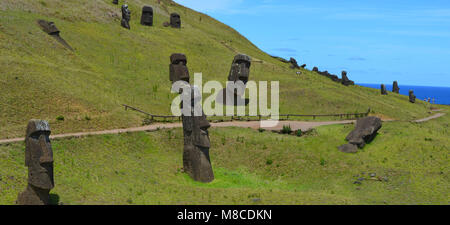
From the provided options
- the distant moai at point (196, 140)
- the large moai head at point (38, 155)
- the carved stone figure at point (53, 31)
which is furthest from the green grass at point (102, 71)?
the large moai head at point (38, 155)

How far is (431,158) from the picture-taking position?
97.6 feet

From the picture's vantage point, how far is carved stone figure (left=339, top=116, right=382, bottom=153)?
106ft

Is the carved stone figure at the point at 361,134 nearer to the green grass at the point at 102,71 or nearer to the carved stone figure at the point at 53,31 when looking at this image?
the green grass at the point at 102,71

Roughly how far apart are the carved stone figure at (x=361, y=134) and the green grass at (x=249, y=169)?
0.67m

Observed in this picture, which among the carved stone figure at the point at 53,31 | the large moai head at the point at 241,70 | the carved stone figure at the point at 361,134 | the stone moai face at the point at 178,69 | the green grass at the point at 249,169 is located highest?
the carved stone figure at the point at 53,31

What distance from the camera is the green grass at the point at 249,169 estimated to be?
2262cm

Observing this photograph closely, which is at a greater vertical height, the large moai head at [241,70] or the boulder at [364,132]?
the large moai head at [241,70]

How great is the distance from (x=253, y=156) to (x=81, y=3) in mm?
52922

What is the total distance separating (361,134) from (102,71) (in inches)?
1270

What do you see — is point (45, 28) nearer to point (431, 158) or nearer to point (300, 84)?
point (300, 84)

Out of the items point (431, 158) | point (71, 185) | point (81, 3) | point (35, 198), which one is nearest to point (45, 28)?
point (81, 3)

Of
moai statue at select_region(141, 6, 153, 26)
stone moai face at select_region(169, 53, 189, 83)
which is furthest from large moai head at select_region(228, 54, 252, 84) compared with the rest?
moai statue at select_region(141, 6, 153, 26)

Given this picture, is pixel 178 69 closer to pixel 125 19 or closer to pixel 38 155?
pixel 38 155

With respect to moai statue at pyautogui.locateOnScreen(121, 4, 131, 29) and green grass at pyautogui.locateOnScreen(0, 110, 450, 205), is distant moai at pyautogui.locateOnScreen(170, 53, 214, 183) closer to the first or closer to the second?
green grass at pyautogui.locateOnScreen(0, 110, 450, 205)
